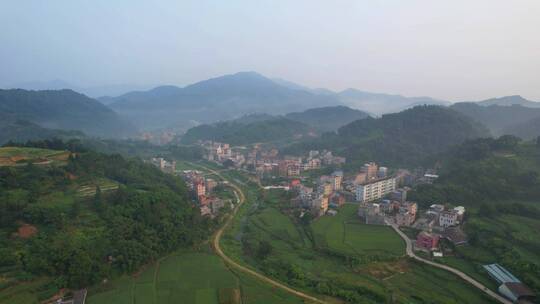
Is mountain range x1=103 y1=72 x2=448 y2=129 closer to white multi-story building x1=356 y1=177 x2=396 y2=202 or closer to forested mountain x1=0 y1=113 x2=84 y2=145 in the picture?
forested mountain x1=0 y1=113 x2=84 y2=145

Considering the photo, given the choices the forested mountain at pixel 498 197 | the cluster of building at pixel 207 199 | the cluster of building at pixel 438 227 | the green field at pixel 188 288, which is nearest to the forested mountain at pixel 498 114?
the forested mountain at pixel 498 197

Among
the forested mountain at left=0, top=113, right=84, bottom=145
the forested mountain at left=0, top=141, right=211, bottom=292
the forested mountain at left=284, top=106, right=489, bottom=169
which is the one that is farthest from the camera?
the forested mountain at left=0, top=113, right=84, bottom=145

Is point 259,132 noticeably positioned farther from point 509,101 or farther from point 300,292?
point 509,101

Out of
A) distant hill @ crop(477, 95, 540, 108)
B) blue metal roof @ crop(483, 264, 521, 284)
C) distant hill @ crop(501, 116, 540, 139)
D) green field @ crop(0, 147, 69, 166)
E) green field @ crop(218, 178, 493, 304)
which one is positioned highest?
distant hill @ crop(477, 95, 540, 108)

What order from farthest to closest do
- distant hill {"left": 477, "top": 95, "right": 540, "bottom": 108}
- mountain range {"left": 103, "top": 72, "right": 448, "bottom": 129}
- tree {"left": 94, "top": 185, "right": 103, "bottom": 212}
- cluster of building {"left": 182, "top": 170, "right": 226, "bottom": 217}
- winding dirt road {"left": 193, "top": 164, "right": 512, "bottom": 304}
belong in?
1. mountain range {"left": 103, "top": 72, "right": 448, "bottom": 129}
2. distant hill {"left": 477, "top": 95, "right": 540, "bottom": 108}
3. cluster of building {"left": 182, "top": 170, "right": 226, "bottom": 217}
4. tree {"left": 94, "top": 185, "right": 103, "bottom": 212}
5. winding dirt road {"left": 193, "top": 164, "right": 512, "bottom": 304}

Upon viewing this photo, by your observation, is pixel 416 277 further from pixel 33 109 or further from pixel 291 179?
pixel 33 109

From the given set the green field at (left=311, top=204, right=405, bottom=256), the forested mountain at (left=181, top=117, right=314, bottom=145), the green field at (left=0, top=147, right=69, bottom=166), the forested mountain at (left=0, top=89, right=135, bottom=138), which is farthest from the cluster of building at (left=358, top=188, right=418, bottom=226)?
the forested mountain at (left=0, top=89, right=135, bottom=138)
